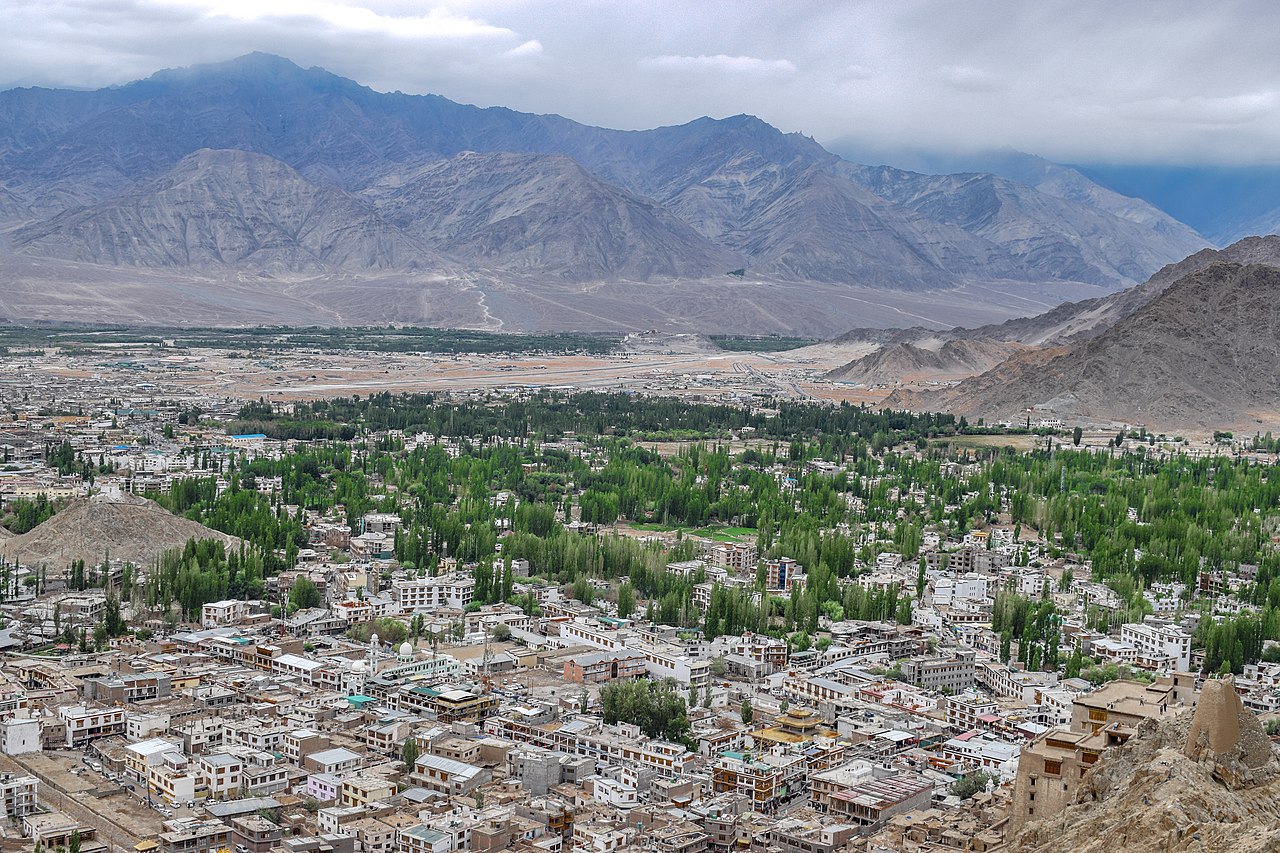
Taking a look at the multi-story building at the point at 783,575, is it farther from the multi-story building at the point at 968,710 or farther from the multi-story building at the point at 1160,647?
the multi-story building at the point at 968,710

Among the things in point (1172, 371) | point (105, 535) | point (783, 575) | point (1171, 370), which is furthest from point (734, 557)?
point (1171, 370)

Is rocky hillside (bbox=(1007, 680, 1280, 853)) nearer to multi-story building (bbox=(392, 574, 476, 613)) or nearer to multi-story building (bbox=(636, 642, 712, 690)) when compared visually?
multi-story building (bbox=(636, 642, 712, 690))

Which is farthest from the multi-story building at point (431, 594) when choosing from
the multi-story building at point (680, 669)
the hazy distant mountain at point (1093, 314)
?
the hazy distant mountain at point (1093, 314)

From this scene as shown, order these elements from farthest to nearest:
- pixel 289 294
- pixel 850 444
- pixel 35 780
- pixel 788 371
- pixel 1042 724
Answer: pixel 289 294
pixel 788 371
pixel 850 444
pixel 1042 724
pixel 35 780

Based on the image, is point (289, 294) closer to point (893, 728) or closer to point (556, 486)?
point (556, 486)

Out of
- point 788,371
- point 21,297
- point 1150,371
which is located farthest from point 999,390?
point 21,297

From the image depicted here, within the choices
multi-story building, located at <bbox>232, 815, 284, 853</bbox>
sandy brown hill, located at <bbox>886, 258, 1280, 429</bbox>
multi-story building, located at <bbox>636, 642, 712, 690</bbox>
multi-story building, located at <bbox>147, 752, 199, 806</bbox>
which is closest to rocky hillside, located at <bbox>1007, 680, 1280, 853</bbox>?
multi-story building, located at <bbox>232, 815, 284, 853</bbox>

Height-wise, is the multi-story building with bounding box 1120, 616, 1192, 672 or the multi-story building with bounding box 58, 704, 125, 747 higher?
the multi-story building with bounding box 1120, 616, 1192, 672
